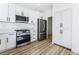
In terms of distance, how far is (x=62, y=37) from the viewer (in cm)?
163

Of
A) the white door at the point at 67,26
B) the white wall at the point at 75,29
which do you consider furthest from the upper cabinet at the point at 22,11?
the white wall at the point at 75,29

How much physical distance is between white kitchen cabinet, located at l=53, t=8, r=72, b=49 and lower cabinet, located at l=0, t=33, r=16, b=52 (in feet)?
2.93

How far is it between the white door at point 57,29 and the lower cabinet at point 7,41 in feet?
2.93

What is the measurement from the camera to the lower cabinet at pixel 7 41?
148 cm

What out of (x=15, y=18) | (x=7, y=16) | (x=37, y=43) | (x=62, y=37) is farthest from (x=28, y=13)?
(x=62, y=37)

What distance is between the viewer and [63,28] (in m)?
1.69

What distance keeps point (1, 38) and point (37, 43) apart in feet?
2.45

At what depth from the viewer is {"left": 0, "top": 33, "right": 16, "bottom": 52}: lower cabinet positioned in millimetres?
1479

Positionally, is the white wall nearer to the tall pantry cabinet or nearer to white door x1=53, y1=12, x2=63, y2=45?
white door x1=53, y1=12, x2=63, y2=45

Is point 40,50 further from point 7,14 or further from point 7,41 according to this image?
point 7,14

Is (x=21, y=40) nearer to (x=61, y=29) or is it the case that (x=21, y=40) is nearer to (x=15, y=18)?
(x=15, y=18)

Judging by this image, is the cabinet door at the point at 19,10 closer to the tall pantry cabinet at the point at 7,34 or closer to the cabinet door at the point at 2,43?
the tall pantry cabinet at the point at 7,34

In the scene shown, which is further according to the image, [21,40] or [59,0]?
[21,40]

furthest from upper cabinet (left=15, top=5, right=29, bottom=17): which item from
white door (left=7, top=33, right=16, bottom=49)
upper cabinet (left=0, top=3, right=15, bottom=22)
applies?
white door (left=7, top=33, right=16, bottom=49)
